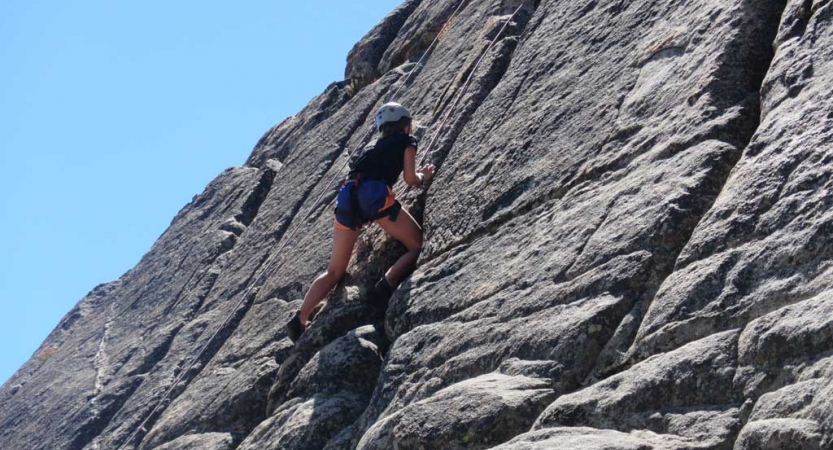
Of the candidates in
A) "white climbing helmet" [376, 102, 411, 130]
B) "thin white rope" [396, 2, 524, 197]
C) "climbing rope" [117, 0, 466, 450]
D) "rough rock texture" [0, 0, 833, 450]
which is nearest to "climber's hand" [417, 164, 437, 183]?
"rough rock texture" [0, 0, 833, 450]

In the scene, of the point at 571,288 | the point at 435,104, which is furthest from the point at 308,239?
the point at 571,288

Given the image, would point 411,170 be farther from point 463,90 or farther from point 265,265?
point 265,265

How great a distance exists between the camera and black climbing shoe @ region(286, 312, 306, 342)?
12289 millimetres

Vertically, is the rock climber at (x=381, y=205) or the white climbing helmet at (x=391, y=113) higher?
the white climbing helmet at (x=391, y=113)

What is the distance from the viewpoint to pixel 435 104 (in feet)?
45.9

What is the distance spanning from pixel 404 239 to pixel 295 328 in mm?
1675

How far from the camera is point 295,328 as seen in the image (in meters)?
12.3

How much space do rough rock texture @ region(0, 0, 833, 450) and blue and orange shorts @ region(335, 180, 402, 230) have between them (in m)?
0.46

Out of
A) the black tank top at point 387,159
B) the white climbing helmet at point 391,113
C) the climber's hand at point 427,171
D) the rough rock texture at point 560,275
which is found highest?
the white climbing helmet at point 391,113

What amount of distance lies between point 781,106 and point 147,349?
10.3 meters

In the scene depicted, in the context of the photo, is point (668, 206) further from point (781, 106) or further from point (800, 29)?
point (800, 29)

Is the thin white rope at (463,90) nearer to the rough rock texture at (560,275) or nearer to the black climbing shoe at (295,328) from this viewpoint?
the rough rock texture at (560,275)

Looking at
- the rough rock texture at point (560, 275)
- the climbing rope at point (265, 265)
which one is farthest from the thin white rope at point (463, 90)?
the climbing rope at point (265, 265)

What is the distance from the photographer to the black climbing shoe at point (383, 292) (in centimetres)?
1155
